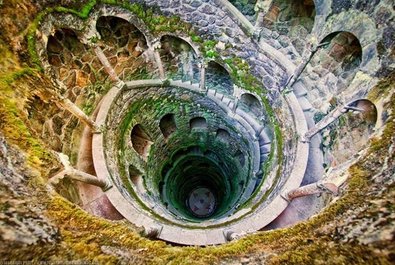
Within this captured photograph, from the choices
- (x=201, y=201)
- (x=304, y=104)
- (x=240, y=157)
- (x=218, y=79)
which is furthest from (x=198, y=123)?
(x=201, y=201)

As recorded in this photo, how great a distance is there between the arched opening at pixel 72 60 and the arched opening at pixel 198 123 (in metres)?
6.25

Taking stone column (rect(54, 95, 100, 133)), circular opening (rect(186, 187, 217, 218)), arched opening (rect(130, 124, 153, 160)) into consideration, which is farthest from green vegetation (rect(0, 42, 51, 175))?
circular opening (rect(186, 187, 217, 218))

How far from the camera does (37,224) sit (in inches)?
138

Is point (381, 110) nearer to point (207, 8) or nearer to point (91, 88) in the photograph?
point (207, 8)

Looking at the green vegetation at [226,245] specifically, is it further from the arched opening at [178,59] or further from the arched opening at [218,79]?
the arched opening at [218,79]

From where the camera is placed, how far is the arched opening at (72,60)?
9.09 m

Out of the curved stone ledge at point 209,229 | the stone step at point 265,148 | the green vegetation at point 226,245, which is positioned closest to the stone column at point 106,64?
the curved stone ledge at point 209,229

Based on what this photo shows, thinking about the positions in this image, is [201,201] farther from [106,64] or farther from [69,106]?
[69,106]

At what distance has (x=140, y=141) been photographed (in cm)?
1373

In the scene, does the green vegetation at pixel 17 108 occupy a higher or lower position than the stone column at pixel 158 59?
lower

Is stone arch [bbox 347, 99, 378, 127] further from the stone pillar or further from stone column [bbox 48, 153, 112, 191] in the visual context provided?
stone column [bbox 48, 153, 112, 191]

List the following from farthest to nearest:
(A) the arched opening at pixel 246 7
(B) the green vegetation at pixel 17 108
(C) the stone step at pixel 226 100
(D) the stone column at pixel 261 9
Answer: (C) the stone step at pixel 226 100
(A) the arched opening at pixel 246 7
(D) the stone column at pixel 261 9
(B) the green vegetation at pixel 17 108

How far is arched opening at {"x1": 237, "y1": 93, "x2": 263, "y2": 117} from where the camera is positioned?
12.2m

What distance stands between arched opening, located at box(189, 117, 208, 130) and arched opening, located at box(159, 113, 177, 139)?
99 cm
